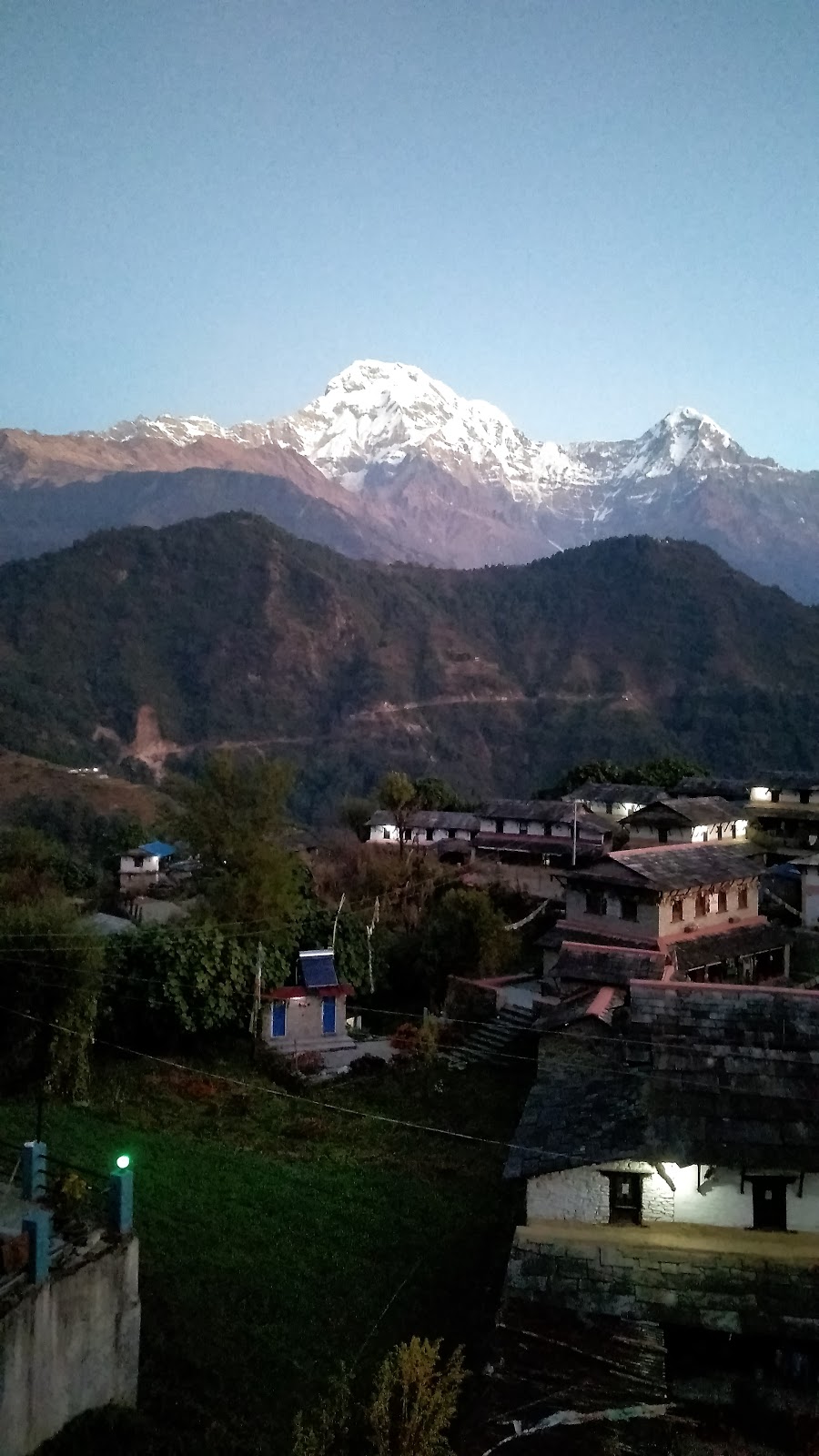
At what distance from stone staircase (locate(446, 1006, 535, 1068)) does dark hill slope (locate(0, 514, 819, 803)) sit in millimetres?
68563

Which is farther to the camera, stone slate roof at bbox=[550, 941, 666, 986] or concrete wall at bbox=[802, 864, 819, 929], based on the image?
concrete wall at bbox=[802, 864, 819, 929]

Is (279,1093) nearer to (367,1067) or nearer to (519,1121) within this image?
(367,1067)

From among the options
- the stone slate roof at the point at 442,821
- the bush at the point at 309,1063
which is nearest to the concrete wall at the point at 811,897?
the bush at the point at 309,1063

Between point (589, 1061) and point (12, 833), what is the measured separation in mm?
32531

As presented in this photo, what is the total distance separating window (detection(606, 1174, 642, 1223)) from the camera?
12.0 metres

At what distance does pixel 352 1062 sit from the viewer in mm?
23672

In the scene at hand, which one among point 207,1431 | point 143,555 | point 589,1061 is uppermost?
point 143,555

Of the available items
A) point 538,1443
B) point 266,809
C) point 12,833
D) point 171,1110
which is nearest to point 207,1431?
point 538,1443

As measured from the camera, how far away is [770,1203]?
38.8ft

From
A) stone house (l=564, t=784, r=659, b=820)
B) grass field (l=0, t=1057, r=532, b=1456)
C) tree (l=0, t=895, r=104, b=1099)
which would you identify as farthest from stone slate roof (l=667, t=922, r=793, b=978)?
stone house (l=564, t=784, r=659, b=820)

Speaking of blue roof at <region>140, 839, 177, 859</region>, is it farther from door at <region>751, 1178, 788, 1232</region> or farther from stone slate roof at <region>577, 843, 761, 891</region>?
door at <region>751, 1178, 788, 1232</region>

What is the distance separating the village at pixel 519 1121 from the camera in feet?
31.7

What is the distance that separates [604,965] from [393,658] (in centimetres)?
10204

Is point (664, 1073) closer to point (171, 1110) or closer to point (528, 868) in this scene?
point (171, 1110)
